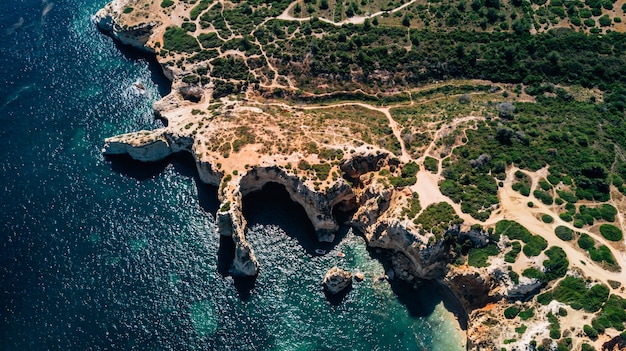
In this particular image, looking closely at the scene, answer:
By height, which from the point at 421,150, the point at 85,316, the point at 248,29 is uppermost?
the point at 248,29

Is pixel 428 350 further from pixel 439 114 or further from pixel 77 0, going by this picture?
pixel 77 0

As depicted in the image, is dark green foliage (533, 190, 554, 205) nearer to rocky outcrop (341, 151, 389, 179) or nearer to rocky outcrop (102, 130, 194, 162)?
rocky outcrop (341, 151, 389, 179)

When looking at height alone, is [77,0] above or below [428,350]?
above

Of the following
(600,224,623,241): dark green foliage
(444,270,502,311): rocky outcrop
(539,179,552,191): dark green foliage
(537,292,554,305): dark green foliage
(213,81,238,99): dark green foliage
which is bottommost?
(444,270,502,311): rocky outcrop

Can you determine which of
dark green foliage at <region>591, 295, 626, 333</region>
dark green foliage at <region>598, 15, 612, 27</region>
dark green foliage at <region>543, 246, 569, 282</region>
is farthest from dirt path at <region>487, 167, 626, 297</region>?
dark green foliage at <region>598, 15, 612, 27</region>

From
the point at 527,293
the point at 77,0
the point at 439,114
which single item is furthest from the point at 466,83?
the point at 77,0

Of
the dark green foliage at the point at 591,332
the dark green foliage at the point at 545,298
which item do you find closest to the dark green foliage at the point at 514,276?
the dark green foliage at the point at 545,298
